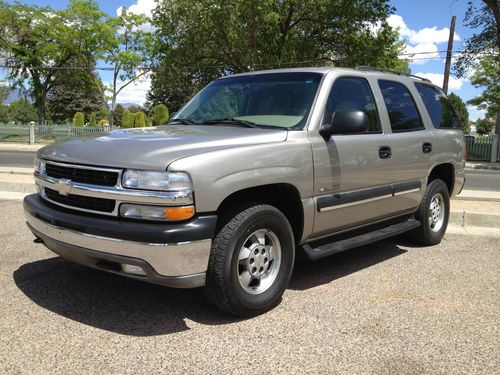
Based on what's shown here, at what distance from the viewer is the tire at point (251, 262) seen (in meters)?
3.42

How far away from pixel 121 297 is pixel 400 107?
3385 mm

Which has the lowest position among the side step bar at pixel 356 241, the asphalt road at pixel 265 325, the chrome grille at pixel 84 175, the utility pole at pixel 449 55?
the asphalt road at pixel 265 325

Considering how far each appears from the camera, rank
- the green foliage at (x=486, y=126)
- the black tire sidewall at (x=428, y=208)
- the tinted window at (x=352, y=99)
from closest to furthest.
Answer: the tinted window at (x=352, y=99) → the black tire sidewall at (x=428, y=208) → the green foliage at (x=486, y=126)

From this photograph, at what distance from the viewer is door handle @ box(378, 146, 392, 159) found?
4730 mm

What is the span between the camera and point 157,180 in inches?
126

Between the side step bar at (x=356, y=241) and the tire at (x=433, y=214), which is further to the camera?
the tire at (x=433, y=214)

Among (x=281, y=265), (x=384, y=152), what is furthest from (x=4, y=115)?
(x=281, y=265)

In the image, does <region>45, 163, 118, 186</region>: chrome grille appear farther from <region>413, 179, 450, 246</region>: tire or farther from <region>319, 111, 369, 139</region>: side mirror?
<region>413, 179, 450, 246</region>: tire

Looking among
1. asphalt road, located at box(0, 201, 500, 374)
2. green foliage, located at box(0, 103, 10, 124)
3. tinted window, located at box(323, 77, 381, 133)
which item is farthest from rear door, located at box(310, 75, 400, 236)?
green foliage, located at box(0, 103, 10, 124)

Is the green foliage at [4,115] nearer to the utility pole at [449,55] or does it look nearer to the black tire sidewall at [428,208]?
the utility pole at [449,55]

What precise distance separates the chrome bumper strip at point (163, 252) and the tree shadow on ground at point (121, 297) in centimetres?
52

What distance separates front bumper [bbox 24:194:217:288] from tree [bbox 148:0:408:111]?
23433mm

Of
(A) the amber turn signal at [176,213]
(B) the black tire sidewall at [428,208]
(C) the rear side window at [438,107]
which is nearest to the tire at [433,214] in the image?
(B) the black tire sidewall at [428,208]

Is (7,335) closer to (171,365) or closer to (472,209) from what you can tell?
(171,365)
